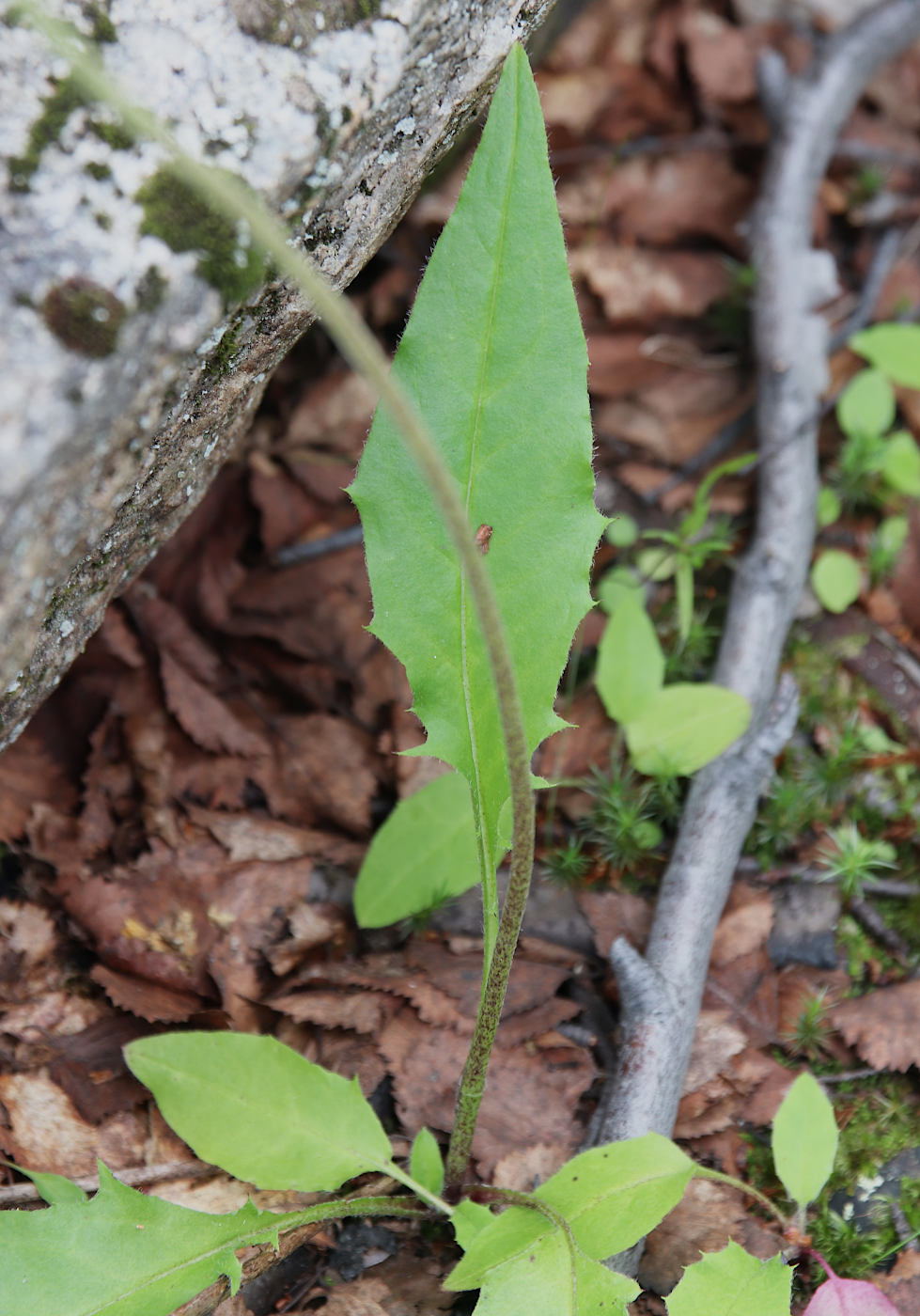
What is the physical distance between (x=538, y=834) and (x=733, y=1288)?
965 millimetres

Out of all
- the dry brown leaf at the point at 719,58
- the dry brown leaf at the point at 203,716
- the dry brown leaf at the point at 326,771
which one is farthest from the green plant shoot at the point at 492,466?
the dry brown leaf at the point at 719,58

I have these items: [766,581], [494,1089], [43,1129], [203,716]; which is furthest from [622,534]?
[43,1129]

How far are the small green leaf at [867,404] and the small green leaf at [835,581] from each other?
39 cm

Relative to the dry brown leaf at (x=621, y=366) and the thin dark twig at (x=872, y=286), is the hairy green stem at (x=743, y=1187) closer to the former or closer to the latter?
the dry brown leaf at (x=621, y=366)

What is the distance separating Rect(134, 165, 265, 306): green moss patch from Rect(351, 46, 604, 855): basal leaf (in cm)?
30

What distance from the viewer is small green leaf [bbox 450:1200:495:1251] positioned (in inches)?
65.9

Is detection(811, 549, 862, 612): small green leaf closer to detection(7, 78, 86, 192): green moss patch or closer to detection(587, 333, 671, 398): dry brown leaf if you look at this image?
detection(587, 333, 671, 398): dry brown leaf

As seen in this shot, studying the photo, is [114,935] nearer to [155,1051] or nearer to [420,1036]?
[155,1051]

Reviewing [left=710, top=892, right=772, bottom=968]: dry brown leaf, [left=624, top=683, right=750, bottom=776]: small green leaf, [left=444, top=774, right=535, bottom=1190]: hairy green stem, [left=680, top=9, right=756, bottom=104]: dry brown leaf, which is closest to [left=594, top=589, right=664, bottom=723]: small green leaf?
[left=624, top=683, right=750, bottom=776]: small green leaf

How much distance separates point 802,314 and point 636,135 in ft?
3.01

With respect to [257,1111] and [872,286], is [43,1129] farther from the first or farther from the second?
[872,286]

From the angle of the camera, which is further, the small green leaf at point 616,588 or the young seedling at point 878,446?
the young seedling at point 878,446

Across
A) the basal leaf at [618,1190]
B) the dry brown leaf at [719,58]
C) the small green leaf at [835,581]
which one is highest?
the dry brown leaf at [719,58]

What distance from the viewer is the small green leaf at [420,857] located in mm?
2113
